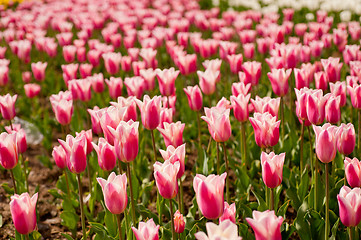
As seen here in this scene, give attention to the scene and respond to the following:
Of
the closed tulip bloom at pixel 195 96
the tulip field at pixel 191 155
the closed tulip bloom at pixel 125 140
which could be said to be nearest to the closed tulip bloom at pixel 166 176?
the tulip field at pixel 191 155

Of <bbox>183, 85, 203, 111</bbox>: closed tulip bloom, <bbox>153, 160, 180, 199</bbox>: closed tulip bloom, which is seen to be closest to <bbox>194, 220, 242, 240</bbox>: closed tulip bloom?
<bbox>153, 160, 180, 199</bbox>: closed tulip bloom

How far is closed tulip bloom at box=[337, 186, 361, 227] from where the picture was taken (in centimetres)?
202

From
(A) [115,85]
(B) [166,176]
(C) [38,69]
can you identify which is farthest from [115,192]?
(C) [38,69]

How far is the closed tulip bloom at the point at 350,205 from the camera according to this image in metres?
2.02

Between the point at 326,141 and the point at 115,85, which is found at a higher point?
the point at 326,141

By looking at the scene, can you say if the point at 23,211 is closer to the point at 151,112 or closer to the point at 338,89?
the point at 151,112

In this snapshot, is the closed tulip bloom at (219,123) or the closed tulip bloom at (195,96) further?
the closed tulip bloom at (195,96)

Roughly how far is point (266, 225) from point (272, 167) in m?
0.59

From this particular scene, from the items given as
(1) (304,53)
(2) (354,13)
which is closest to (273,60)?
(1) (304,53)

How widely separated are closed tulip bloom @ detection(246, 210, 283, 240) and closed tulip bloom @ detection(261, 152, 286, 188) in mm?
555

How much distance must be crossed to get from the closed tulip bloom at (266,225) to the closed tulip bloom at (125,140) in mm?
866

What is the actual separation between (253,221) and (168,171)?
1.88 feet

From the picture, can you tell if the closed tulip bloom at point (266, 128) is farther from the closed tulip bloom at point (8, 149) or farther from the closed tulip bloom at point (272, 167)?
the closed tulip bloom at point (8, 149)

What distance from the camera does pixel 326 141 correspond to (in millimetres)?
2270
